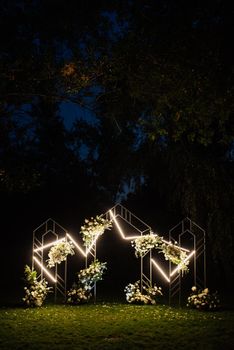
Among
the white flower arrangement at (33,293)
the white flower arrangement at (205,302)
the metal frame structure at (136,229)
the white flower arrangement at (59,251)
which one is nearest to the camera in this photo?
the white flower arrangement at (205,302)

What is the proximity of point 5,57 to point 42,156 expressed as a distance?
1593 cm

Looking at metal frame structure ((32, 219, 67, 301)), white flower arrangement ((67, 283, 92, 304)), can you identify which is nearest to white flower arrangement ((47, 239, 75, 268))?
metal frame structure ((32, 219, 67, 301))

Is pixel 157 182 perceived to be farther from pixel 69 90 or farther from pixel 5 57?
pixel 5 57

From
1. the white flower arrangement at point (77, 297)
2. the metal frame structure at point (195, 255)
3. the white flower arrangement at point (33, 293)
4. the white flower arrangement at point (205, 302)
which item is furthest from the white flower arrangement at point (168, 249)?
the white flower arrangement at point (33, 293)

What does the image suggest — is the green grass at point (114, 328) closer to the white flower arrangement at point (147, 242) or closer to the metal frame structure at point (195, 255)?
the metal frame structure at point (195, 255)

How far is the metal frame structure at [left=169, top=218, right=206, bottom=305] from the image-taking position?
12469 millimetres

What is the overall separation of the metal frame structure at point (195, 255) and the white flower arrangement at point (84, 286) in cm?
186

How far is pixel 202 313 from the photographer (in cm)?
1130

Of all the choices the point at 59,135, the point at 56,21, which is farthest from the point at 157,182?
the point at 59,135

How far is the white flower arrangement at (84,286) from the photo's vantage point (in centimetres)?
1266

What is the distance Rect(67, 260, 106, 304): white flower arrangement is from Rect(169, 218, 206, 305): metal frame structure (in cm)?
186

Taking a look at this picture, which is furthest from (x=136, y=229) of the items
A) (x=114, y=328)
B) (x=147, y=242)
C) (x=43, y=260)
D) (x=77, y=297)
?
(x=114, y=328)

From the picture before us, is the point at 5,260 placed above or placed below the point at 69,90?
below

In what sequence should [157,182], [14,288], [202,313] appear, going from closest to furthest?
[202,313] < [157,182] < [14,288]
